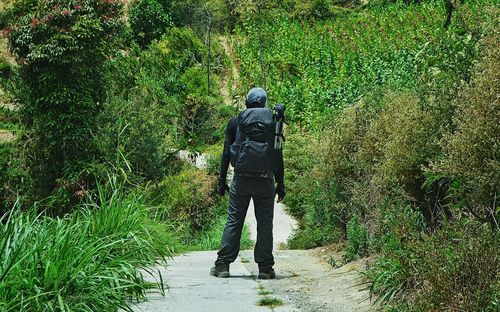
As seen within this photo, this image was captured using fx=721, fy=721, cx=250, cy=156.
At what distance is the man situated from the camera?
7371 millimetres

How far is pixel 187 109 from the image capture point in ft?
111

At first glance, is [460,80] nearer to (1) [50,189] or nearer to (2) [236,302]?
(2) [236,302]

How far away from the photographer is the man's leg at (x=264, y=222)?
24.7 ft

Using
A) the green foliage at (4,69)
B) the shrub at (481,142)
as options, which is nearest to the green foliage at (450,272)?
the shrub at (481,142)

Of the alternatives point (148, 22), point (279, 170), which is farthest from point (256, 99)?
point (148, 22)

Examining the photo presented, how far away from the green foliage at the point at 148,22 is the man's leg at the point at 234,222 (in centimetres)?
3944

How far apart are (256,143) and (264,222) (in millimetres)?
903

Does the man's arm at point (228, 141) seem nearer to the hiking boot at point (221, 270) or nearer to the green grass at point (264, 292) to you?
the hiking boot at point (221, 270)

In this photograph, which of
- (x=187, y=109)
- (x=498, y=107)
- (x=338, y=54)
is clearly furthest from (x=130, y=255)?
(x=338, y=54)

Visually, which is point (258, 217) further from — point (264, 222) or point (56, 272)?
point (56, 272)

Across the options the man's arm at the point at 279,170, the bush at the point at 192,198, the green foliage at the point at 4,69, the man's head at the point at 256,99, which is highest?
the man's head at the point at 256,99

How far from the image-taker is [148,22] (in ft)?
151

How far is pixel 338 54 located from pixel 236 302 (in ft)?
125

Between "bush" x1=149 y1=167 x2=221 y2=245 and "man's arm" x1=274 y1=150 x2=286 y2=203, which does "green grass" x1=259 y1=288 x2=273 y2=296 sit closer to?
"man's arm" x1=274 y1=150 x2=286 y2=203
